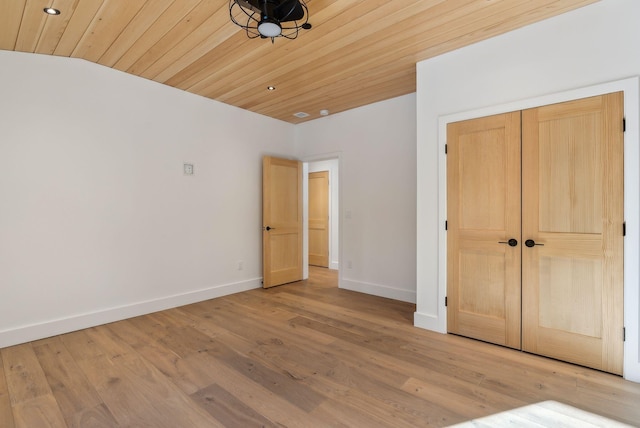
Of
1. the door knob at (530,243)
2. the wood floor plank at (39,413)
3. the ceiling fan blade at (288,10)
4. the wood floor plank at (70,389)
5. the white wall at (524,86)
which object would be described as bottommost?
the wood floor plank at (39,413)

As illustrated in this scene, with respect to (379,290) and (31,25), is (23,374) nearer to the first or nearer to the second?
(31,25)

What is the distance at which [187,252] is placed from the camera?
4012mm

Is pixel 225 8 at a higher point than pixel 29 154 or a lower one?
higher

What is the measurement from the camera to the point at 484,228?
2.83 meters

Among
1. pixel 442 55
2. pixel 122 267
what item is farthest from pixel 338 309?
pixel 442 55

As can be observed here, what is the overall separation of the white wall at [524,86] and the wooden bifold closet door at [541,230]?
0.07 metres

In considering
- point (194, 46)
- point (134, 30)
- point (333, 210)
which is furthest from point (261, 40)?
point (333, 210)

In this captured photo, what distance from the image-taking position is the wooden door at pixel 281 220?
188 inches

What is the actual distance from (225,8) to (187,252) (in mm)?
2883

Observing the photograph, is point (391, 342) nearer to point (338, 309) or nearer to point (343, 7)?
point (338, 309)

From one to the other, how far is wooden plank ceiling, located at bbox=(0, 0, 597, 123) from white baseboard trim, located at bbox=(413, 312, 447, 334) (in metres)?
2.65

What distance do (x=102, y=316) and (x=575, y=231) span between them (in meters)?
4.57

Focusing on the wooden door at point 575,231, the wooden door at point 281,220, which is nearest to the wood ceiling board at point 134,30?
the wooden door at point 281,220

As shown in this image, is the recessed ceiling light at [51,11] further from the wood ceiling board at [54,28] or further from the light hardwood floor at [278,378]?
the light hardwood floor at [278,378]
